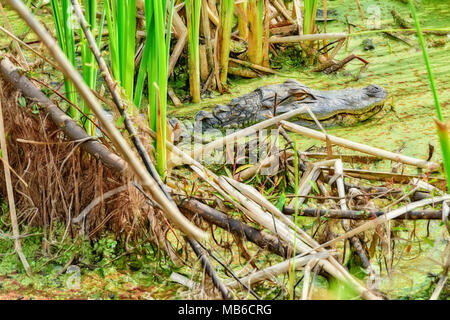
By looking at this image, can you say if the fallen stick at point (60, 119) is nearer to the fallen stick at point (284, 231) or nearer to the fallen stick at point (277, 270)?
the fallen stick at point (284, 231)

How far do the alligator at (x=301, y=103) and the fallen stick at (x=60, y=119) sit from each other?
164 centimetres

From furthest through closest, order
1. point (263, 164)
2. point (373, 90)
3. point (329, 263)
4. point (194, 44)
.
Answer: point (373, 90)
point (194, 44)
point (263, 164)
point (329, 263)

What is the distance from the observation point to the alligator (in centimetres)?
427

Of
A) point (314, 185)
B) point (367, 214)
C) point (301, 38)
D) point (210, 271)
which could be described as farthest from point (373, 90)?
point (210, 271)

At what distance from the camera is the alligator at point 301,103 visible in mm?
4266

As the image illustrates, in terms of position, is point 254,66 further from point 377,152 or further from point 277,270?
point 277,270

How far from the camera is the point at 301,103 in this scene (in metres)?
4.55

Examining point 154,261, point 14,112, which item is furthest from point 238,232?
point 14,112

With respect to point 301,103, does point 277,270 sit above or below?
below

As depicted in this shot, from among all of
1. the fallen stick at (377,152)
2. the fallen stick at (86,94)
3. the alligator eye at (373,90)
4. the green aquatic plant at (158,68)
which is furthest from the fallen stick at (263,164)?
the fallen stick at (86,94)

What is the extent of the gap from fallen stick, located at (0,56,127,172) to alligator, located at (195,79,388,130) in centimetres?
164

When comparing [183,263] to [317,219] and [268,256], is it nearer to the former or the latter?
[268,256]

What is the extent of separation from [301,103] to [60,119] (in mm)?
2318

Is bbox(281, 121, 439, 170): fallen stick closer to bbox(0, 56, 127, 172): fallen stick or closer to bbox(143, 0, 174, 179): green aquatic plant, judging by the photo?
bbox(143, 0, 174, 179): green aquatic plant
